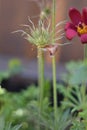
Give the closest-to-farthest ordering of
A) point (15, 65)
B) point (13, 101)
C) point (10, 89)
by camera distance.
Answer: point (13, 101)
point (15, 65)
point (10, 89)

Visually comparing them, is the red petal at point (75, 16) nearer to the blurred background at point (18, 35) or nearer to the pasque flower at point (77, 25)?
the pasque flower at point (77, 25)

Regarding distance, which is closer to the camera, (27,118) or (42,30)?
(42,30)

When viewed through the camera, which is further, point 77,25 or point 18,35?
point 18,35

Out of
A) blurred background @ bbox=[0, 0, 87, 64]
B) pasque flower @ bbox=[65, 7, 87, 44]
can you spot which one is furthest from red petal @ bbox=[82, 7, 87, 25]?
blurred background @ bbox=[0, 0, 87, 64]

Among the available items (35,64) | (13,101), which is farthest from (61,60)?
(13,101)

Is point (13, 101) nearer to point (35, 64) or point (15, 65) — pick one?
point (15, 65)

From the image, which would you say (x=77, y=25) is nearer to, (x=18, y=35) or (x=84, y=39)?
(x=84, y=39)

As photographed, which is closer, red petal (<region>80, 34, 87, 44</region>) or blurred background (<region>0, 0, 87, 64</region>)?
red petal (<region>80, 34, 87, 44</region>)

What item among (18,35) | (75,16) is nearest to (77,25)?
(75,16)

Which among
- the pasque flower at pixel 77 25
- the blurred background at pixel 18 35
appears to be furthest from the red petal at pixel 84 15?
the blurred background at pixel 18 35

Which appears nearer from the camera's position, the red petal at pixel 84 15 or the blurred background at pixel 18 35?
the red petal at pixel 84 15

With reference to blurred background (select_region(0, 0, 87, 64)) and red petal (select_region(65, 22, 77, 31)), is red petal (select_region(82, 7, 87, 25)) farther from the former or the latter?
blurred background (select_region(0, 0, 87, 64))
